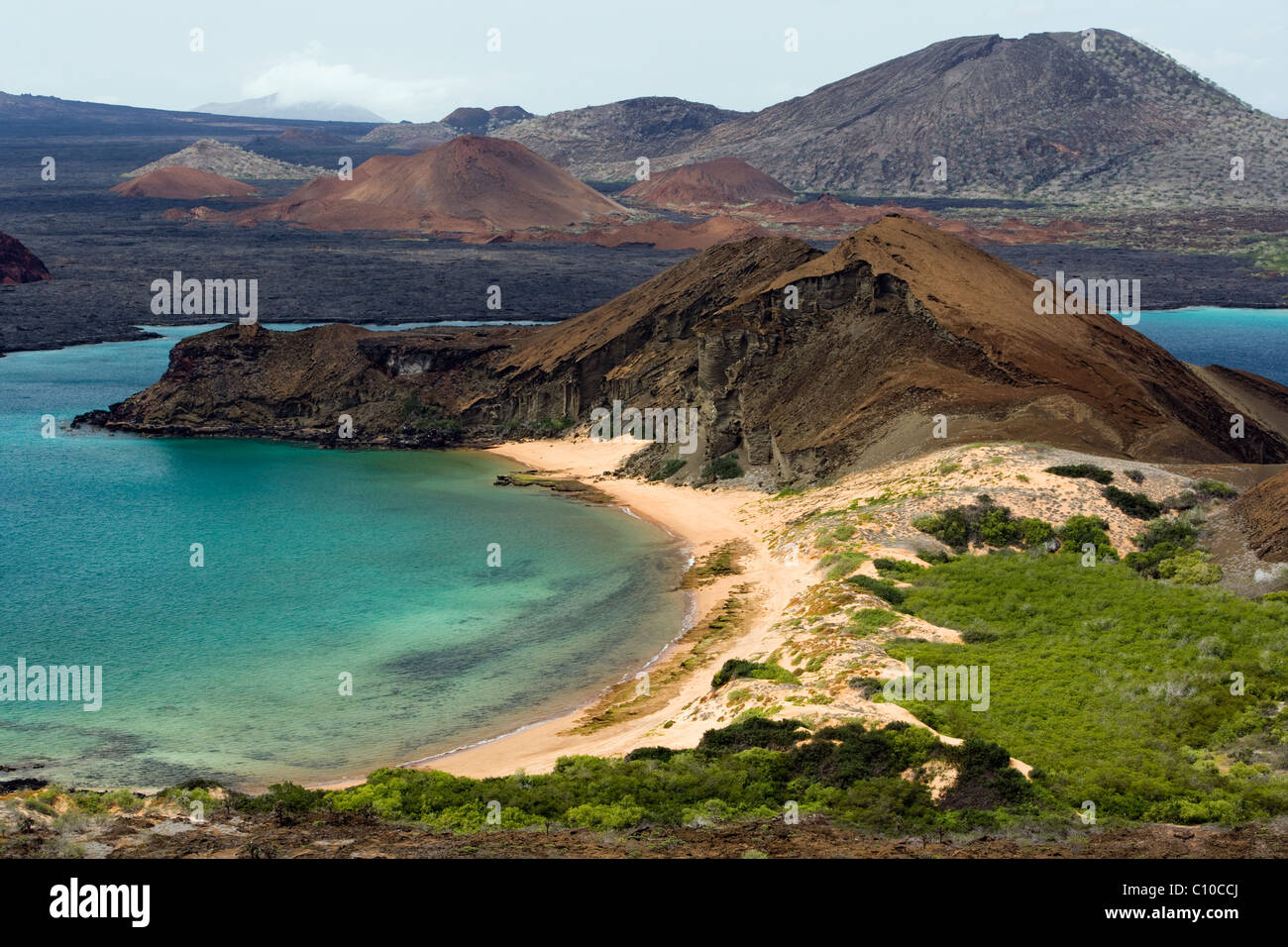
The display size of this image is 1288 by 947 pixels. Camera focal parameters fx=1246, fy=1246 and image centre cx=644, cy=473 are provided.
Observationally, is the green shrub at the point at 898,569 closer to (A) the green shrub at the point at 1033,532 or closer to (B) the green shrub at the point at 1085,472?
(A) the green shrub at the point at 1033,532

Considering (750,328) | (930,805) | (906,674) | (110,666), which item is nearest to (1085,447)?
(750,328)

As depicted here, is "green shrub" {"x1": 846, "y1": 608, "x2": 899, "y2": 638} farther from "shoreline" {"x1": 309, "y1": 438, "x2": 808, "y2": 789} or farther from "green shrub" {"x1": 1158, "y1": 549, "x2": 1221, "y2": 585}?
"green shrub" {"x1": 1158, "y1": 549, "x2": 1221, "y2": 585}

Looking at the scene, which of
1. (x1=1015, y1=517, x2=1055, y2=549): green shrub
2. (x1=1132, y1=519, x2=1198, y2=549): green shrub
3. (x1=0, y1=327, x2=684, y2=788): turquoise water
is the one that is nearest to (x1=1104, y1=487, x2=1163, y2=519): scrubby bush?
(x1=1132, y1=519, x2=1198, y2=549): green shrub

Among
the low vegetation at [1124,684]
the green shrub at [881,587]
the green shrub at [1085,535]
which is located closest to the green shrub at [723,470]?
the green shrub at [1085,535]

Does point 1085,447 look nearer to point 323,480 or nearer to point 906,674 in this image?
point 906,674

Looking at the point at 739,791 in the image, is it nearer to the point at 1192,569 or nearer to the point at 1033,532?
the point at 1192,569

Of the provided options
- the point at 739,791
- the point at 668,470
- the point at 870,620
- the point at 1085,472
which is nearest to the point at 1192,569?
the point at 1085,472
